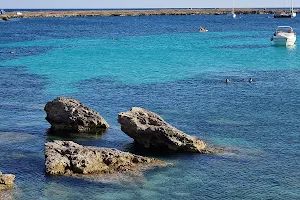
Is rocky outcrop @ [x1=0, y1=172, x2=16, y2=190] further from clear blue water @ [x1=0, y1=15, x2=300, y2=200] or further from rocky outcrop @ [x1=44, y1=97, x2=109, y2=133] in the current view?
rocky outcrop @ [x1=44, y1=97, x2=109, y2=133]

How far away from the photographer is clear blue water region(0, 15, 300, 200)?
3644 cm

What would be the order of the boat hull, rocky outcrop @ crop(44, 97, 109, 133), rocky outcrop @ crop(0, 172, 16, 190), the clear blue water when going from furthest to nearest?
the boat hull < rocky outcrop @ crop(44, 97, 109, 133) < the clear blue water < rocky outcrop @ crop(0, 172, 16, 190)

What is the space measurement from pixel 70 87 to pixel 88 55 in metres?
38.7

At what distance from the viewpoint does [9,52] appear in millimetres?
115500

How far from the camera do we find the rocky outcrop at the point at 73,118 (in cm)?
4866

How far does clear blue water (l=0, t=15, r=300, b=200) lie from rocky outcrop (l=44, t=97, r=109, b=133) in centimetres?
154

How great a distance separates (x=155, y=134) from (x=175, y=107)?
1578 cm

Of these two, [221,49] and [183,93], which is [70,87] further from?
[221,49]

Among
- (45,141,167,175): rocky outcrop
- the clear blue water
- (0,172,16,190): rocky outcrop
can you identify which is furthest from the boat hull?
(0,172,16,190): rocky outcrop

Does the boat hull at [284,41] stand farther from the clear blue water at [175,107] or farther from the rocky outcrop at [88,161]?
the rocky outcrop at [88,161]

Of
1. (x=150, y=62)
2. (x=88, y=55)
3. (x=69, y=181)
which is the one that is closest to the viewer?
(x=69, y=181)

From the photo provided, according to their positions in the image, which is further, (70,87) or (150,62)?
(150,62)

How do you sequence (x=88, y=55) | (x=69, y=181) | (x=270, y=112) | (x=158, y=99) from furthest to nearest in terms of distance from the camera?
(x=88, y=55) → (x=158, y=99) → (x=270, y=112) → (x=69, y=181)

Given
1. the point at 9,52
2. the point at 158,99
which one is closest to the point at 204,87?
the point at 158,99
